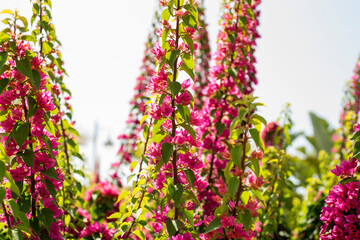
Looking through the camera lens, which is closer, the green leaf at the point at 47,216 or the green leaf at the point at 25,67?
the green leaf at the point at 25,67

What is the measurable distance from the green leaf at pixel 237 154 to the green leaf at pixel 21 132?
2.49ft

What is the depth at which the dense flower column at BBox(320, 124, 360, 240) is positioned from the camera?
1.35m

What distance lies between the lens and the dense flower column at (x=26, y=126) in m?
1.32

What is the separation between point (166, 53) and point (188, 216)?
653 mm

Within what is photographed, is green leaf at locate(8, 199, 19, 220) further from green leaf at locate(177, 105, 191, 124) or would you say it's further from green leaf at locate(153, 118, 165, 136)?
green leaf at locate(177, 105, 191, 124)

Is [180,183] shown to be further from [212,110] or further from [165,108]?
[212,110]

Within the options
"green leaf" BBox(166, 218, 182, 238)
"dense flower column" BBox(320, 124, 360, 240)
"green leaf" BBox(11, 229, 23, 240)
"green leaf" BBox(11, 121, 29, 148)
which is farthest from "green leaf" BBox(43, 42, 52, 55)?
"dense flower column" BBox(320, 124, 360, 240)

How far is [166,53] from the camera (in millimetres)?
1402

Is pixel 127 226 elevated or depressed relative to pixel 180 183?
A: depressed

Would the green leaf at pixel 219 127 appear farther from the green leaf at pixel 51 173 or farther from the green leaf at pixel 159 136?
the green leaf at pixel 51 173

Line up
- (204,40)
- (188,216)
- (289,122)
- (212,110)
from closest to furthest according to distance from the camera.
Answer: (188,216)
(212,110)
(289,122)
(204,40)

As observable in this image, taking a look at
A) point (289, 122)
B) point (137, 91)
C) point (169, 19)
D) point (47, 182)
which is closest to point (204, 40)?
point (137, 91)

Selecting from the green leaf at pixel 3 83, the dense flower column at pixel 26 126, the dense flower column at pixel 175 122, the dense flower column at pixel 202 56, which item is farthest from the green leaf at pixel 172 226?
the dense flower column at pixel 202 56

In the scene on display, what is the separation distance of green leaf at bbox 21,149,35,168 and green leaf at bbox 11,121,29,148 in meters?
0.06
